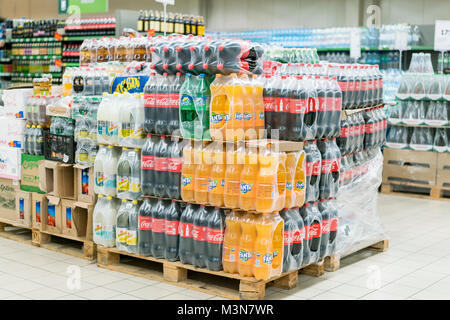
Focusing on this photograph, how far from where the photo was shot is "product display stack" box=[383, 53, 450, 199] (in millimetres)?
8797

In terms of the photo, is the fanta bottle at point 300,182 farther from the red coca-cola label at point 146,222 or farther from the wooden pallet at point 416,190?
the wooden pallet at point 416,190

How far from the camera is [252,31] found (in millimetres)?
13656

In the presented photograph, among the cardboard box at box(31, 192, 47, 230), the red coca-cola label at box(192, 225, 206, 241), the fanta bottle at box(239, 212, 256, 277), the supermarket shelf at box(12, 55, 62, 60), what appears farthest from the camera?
the supermarket shelf at box(12, 55, 62, 60)

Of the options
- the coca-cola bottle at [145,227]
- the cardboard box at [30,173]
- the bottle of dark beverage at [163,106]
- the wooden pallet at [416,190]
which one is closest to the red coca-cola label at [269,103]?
the bottle of dark beverage at [163,106]

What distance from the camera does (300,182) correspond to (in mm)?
4656

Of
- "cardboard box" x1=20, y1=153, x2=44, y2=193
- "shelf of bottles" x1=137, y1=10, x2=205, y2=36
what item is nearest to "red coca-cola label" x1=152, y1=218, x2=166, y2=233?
"cardboard box" x1=20, y1=153, x2=44, y2=193

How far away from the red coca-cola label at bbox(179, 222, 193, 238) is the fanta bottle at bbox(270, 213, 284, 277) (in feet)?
2.16

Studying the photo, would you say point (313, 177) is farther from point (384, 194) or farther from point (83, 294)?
point (384, 194)

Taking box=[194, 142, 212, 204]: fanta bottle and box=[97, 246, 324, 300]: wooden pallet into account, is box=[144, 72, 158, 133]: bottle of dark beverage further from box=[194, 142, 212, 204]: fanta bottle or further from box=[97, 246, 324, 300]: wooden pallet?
box=[97, 246, 324, 300]: wooden pallet

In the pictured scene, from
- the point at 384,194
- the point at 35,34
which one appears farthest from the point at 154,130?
the point at 35,34

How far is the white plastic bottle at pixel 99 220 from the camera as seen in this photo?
533 cm

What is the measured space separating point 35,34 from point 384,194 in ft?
25.7

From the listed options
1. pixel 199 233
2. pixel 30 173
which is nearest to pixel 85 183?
pixel 30 173

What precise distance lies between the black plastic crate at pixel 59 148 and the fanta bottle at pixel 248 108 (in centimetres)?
191
